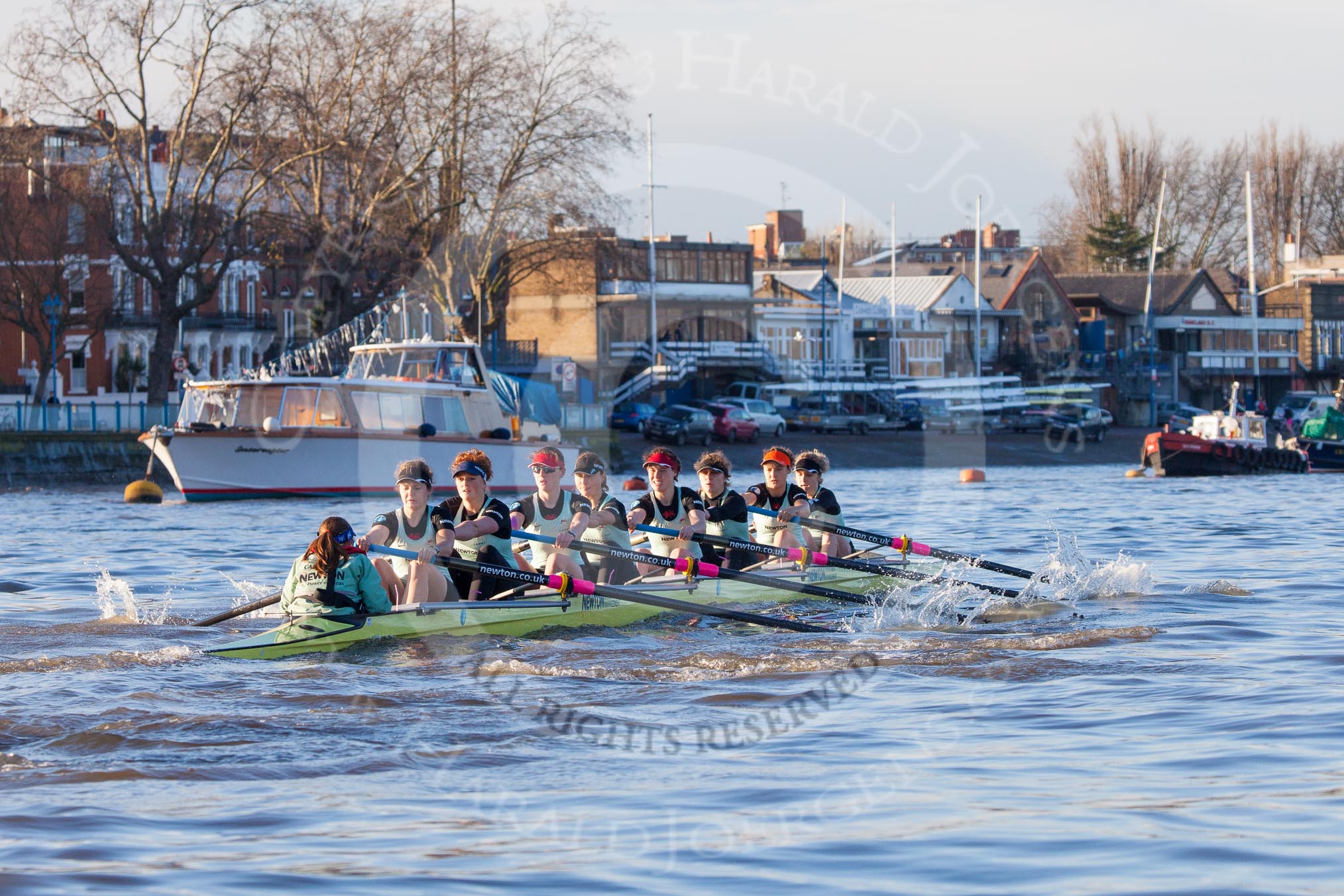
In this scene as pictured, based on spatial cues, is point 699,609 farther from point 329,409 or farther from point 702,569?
point 329,409

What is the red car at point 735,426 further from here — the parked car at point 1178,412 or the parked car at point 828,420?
the parked car at point 1178,412

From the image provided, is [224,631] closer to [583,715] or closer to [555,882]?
[583,715]

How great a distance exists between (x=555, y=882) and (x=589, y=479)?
6.75 meters

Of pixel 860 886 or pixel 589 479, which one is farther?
pixel 589 479

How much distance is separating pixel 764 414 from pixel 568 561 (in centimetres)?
4167

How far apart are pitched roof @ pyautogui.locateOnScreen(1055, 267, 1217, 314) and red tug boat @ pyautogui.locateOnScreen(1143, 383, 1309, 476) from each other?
4121 centimetres

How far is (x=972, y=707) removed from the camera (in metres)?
9.67

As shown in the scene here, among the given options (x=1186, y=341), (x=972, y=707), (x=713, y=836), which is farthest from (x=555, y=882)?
(x=1186, y=341)

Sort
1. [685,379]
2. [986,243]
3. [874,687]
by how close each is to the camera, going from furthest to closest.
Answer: [986,243]
[685,379]
[874,687]

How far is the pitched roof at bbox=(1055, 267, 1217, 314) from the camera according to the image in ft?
272

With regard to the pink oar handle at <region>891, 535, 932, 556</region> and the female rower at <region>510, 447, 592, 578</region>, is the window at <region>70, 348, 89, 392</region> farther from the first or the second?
the female rower at <region>510, 447, 592, 578</region>

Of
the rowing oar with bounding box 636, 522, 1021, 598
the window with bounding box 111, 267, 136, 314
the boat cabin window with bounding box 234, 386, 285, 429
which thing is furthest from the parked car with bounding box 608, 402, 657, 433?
the rowing oar with bounding box 636, 522, 1021, 598

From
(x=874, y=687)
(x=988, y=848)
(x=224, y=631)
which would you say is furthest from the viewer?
(x=224, y=631)

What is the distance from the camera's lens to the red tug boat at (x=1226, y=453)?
135 feet
